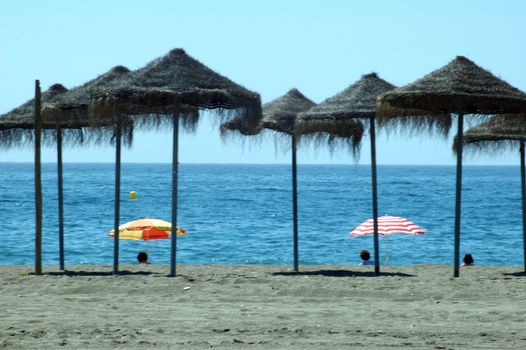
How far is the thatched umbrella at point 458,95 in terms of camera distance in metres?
13.5

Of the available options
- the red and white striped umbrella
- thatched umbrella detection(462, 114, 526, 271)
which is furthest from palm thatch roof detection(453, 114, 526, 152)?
the red and white striped umbrella

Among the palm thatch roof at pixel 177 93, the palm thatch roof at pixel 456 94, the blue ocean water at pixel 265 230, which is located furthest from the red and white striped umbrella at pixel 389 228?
the palm thatch roof at pixel 177 93

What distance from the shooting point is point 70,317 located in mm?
10055

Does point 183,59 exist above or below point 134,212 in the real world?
above

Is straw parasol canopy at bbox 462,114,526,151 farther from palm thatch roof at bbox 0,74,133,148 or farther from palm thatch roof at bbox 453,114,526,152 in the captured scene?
palm thatch roof at bbox 0,74,133,148

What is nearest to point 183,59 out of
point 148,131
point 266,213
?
point 148,131

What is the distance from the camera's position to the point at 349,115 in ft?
47.1

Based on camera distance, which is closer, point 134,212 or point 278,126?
point 278,126

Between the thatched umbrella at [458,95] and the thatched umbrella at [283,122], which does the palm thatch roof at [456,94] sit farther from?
the thatched umbrella at [283,122]

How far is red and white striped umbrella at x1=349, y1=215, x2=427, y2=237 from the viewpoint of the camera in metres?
19.5

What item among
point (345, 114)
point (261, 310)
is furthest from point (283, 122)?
point (261, 310)

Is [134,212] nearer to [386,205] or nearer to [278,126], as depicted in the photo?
[386,205]

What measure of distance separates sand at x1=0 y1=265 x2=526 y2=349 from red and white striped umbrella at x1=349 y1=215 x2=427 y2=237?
412 cm

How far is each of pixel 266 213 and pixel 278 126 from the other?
40.3m
